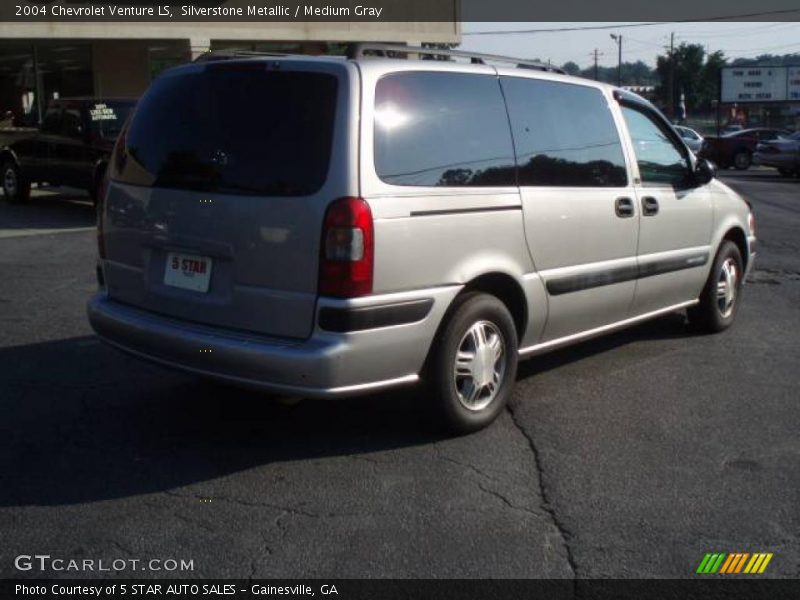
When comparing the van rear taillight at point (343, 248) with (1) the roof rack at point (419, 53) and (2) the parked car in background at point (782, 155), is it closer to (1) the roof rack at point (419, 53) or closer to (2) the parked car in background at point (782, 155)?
(1) the roof rack at point (419, 53)

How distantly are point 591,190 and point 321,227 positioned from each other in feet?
6.97

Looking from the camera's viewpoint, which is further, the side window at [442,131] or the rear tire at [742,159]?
the rear tire at [742,159]

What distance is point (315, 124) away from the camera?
436 cm

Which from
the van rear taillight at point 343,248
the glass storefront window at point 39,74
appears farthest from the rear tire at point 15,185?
the van rear taillight at point 343,248

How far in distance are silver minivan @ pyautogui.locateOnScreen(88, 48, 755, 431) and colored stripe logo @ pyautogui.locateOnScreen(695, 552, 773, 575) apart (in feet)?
5.07

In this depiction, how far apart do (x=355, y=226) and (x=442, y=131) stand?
845 mm

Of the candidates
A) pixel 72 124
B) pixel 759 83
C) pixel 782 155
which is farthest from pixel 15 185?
pixel 759 83

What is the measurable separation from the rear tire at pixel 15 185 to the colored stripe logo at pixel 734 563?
48.0 feet

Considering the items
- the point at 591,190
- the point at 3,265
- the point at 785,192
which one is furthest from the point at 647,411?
the point at 785,192

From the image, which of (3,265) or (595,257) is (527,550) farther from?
→ (3,265)

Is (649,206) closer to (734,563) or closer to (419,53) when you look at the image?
(419,53)

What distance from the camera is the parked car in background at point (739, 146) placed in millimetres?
33312

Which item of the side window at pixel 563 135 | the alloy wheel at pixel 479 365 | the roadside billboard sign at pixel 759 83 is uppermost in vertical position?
the roadside billboard sign at pixel 759 83

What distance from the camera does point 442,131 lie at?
4.78 metres
